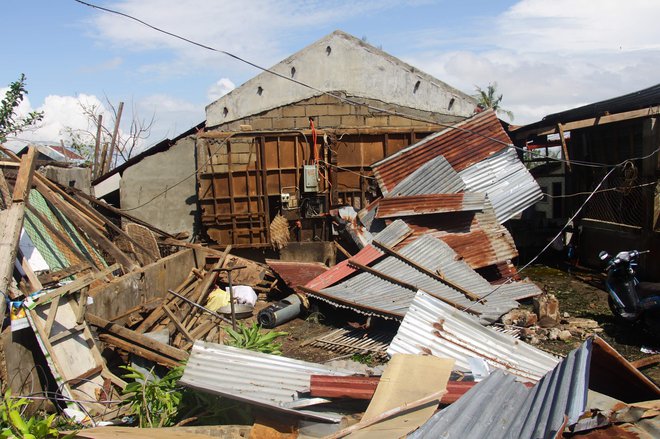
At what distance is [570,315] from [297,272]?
15.3 ft

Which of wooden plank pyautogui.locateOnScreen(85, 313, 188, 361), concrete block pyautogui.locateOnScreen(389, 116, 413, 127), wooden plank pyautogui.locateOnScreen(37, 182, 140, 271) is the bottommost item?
wooden plank pyautogui.locateOnScreen(85, 313, 188, 361)

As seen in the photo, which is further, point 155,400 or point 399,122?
point 399,122

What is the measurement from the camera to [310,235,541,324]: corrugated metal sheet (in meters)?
8.55

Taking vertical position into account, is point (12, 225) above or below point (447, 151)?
below

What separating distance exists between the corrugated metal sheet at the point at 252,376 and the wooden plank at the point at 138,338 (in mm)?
892

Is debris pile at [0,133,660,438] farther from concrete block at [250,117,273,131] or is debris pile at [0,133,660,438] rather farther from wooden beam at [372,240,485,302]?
concrete block at [250,117,273,131]

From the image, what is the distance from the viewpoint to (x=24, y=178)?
701cm

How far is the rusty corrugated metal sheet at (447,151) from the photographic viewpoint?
11.9 m

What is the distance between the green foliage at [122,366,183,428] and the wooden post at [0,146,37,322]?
59.9 inches

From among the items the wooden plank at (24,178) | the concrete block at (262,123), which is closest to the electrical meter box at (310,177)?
the concrete block at (262,123)

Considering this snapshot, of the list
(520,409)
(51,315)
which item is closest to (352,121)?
(51,315)

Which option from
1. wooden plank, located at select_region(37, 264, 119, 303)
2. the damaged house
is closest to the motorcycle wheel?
the damaged house

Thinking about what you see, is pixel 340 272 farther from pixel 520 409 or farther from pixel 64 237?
pixel 520 409

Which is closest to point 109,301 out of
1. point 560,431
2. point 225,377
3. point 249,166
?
point 225,377
